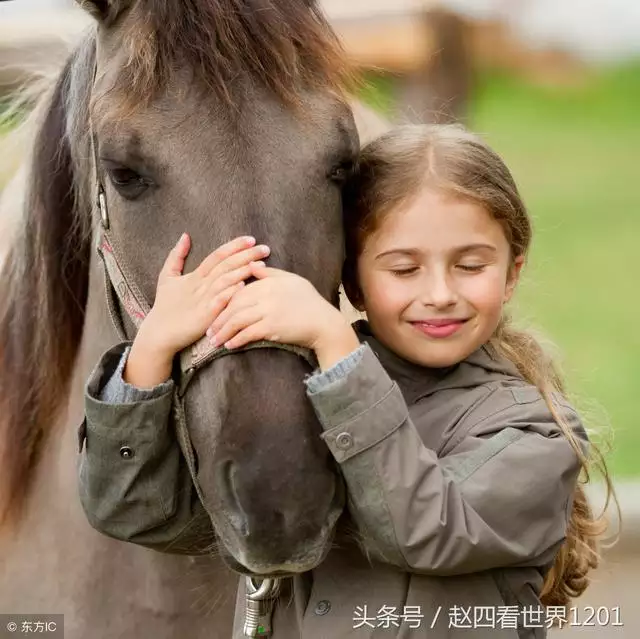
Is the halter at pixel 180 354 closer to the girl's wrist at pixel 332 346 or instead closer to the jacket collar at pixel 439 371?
the girl's wrist at pixel 332 346

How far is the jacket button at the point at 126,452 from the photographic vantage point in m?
1.42

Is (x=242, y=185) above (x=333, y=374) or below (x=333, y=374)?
above

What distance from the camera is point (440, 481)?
139 centimetres

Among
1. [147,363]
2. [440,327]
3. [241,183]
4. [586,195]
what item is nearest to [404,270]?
[440,327]

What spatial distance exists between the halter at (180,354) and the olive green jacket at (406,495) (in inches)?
1.1

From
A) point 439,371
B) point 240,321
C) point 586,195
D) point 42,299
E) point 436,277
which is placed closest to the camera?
point 240,321

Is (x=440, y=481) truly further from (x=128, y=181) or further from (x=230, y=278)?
(x=128, y=181)

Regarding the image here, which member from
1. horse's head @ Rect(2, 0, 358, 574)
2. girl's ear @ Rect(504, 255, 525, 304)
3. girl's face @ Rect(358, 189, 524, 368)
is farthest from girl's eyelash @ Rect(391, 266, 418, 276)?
girl's ear @ Rect(504, 255, 525, 304)

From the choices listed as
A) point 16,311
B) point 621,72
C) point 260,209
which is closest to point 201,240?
point 260,209

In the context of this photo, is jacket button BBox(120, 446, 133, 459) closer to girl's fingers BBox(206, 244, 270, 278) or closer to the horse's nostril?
the horse's nostril

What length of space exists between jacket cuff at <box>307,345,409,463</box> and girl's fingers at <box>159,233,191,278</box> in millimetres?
254

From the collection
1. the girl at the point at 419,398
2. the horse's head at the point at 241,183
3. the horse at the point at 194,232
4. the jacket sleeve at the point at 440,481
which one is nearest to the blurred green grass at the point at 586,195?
the horse at the point at 194,232

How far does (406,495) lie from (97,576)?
2.82 feet

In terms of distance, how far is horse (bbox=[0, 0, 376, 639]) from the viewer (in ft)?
4.35
